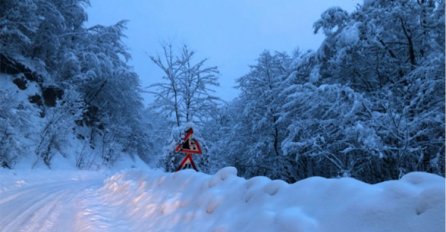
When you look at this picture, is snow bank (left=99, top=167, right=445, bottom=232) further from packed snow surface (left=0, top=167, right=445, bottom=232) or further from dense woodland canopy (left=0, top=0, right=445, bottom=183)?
dense woodland canopy (left=0, top=0, right=445, bottom=183)

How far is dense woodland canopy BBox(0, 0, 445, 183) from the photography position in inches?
330

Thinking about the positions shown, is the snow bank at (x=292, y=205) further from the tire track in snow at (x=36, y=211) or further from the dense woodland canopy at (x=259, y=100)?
the dense woodland canopy at (x=259, y=100)

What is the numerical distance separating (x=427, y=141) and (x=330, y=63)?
3.71 meters

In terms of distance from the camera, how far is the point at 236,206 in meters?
4.22

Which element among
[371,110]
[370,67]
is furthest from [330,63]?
[371,110]

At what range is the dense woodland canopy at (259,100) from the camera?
27.5 ft

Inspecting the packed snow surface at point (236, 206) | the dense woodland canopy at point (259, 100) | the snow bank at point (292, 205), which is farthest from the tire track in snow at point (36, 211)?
the dense woodland canopy at point (259, 100)

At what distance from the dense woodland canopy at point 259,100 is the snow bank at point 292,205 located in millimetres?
4499

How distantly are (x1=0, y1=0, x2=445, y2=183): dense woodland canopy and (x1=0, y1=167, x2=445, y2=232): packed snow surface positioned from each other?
4.49 m

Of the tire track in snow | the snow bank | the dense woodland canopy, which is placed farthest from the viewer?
the dense woodland canopy

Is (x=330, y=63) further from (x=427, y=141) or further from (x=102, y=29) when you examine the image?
(x=102, y=29)

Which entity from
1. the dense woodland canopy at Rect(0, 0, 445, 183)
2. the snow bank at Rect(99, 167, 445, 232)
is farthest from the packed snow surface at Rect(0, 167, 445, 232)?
the dense woodland canopy at Rect(0, 0, 445, 183)

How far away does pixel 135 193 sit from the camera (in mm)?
7465

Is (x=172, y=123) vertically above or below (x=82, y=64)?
below
